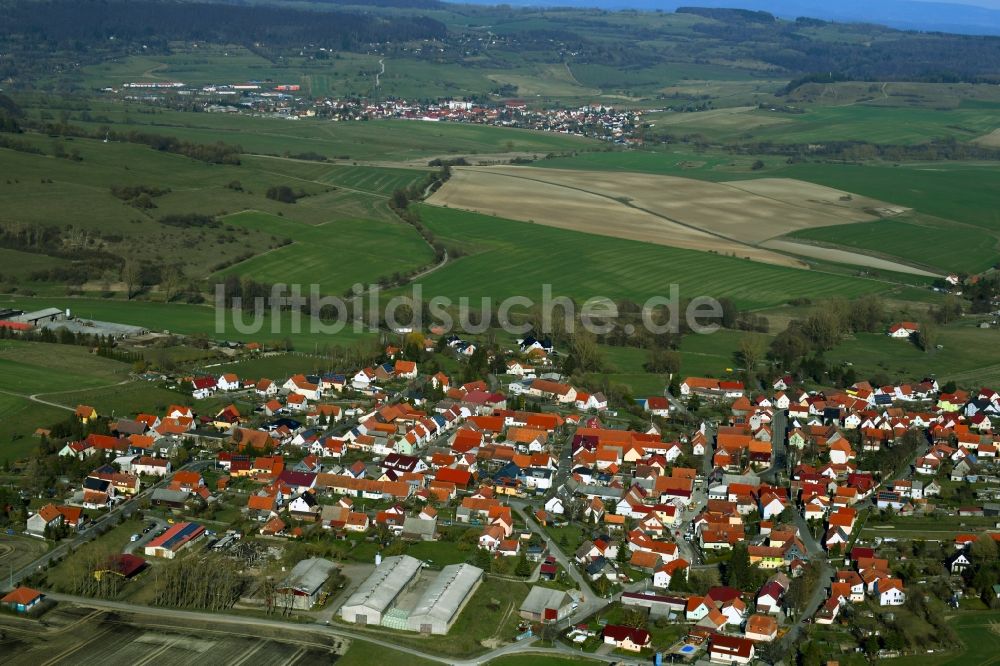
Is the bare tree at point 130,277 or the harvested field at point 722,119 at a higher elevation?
the harvested field at point 722,119

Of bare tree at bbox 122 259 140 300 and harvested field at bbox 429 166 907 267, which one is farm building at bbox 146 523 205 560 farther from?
harvested field at bbox 429 166 907 267

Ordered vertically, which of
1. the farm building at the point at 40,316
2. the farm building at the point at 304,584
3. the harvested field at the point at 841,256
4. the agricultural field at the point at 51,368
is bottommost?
the farm building at the point at 40,316

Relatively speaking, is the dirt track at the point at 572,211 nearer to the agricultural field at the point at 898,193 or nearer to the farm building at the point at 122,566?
the agricultural field at the point at 898,193

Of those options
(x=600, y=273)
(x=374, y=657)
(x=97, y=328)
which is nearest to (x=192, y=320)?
(x=97, y=328)

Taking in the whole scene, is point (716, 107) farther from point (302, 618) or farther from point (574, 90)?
point (302, 618)

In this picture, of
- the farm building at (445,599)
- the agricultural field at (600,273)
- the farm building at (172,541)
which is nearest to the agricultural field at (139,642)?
the farm building at (445,599)

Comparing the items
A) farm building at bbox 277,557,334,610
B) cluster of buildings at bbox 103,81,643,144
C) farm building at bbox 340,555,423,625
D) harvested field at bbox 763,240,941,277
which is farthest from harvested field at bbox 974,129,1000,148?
farm building at bbox 277,557,334,610
